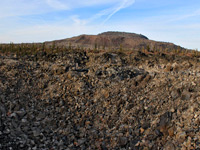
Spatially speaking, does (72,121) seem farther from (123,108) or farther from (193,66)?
(193,66)

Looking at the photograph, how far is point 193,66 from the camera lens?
11859 millimetres

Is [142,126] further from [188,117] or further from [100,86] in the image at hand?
[100,86]

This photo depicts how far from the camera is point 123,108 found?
834cm

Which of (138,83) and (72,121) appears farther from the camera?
(138,83)

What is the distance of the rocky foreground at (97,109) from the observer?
690 cm

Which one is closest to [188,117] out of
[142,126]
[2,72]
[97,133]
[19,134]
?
[142,126]

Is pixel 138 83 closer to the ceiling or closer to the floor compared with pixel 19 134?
closer to the ceiling

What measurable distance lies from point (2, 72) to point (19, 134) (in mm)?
5155

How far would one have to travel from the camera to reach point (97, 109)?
27.7 feet

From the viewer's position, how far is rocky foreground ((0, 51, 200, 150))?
6.90 meters

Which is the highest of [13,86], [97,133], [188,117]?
[13,86]

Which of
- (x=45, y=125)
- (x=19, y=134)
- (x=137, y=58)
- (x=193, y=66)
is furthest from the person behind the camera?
(x=137, y=58)

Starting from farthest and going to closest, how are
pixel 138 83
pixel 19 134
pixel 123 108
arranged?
pixel 138 83 → pixel 123 108 → pixel 19 134

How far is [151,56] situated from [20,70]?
852 centimetres
